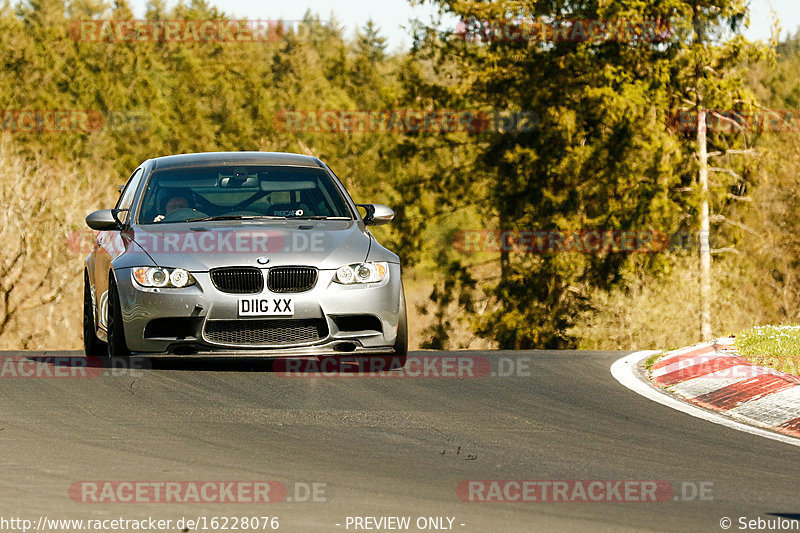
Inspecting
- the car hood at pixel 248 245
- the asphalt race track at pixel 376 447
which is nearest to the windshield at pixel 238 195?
the car hood at pixel 248 245

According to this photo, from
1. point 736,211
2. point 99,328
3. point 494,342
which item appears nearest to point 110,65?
point 494,342

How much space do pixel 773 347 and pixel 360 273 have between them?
385cm

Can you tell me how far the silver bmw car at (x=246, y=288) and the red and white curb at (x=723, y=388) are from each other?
84.7 inches

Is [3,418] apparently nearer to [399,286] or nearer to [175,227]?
[175,227]

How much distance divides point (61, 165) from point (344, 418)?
44.2m

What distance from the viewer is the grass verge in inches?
380

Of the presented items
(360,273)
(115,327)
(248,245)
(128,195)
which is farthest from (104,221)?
(360,273)

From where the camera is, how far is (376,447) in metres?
6.80

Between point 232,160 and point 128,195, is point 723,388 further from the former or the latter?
point 128,195

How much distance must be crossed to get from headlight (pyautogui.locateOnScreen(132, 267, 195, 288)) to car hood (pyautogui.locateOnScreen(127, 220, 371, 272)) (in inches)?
1.9

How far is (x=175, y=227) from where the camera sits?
9758mm

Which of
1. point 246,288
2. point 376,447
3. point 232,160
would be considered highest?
point 232,160

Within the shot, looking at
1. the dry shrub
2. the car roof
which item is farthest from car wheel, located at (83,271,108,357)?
the dry shrub

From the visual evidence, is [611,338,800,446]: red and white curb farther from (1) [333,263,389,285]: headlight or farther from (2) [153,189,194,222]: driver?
(2) [153,189,194,222]: driver
